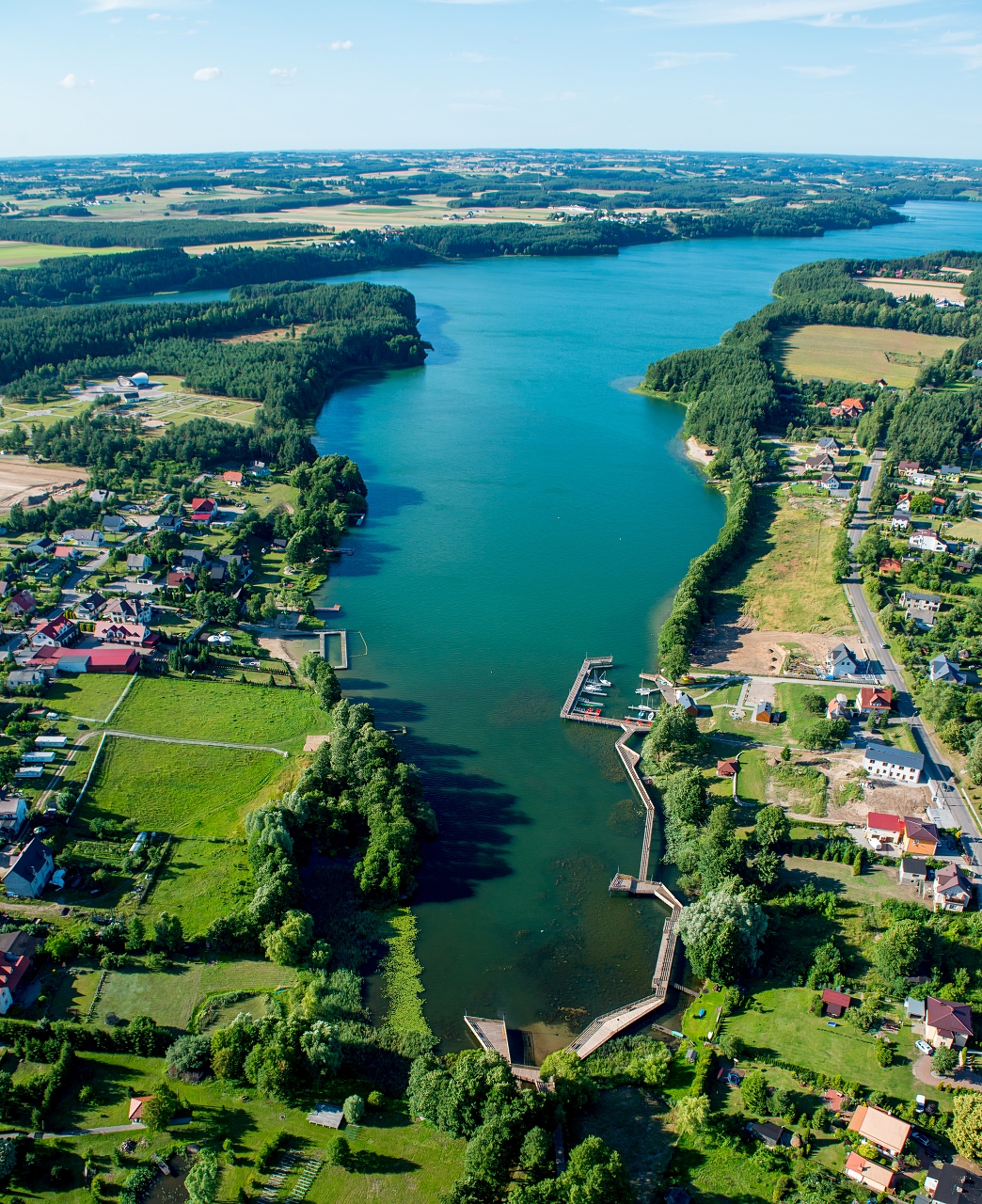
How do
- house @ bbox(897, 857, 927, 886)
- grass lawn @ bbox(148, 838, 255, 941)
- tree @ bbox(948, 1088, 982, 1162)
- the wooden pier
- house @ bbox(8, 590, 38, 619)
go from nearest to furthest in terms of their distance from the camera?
tree @ bbox(948, 1088, 982, 1162)
grass lawn @ bbox(148, 838, 255, 941)
house @ bbox(897, 857, 927, 886)
the wooden pier
house @ bbox(8, 590, 38, 619)

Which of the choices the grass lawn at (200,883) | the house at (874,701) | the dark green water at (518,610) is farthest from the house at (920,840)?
the grass lawn at (200,883)

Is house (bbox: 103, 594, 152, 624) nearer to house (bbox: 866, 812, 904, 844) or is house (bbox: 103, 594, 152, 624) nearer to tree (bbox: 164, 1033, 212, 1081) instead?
tree (bbox: 164, 1033, 212, 1081)

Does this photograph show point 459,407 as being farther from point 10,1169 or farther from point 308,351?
point 10,1169

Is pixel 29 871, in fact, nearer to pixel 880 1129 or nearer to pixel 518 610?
pixel 880 1129

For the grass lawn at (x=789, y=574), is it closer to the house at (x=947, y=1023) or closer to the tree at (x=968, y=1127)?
the house at (x=947, y=1023)

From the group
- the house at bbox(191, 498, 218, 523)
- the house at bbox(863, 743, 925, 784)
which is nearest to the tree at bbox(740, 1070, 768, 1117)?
the house at bbox(863, 743, 925, 784)

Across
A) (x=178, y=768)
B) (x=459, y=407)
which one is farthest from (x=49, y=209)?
(x=178, y=768)
